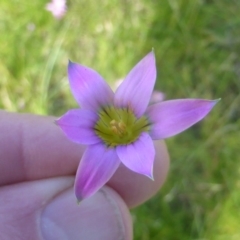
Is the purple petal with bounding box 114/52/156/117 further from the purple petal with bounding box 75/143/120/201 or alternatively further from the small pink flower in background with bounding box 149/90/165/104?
the small pink flower in background with bounding box 149/90/165/104

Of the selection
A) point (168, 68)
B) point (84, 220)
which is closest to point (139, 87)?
point (84, 220)

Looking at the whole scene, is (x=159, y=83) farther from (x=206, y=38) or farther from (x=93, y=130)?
(x=93, y=130)

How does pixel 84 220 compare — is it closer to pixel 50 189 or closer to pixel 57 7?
pixel 50 189

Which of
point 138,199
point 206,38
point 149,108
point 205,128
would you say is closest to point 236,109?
point 205,128

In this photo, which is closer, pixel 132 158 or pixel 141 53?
pixel 132 158

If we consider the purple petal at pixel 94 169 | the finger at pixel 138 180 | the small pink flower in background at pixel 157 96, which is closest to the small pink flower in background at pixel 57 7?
the small pink flower in background at pixel 157 96

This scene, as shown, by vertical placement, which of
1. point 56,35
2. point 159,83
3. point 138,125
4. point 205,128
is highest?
point 138,125

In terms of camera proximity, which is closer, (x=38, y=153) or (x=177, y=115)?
(x=177, y=115)
